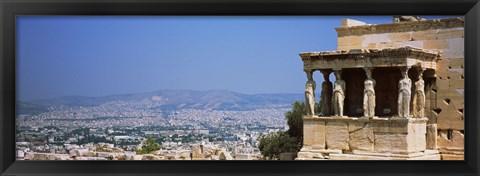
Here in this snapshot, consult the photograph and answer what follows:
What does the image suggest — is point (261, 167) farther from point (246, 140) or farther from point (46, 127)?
point (246, 140)

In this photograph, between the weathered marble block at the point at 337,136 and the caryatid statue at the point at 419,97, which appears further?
the caryatid statue at the point at 419,97

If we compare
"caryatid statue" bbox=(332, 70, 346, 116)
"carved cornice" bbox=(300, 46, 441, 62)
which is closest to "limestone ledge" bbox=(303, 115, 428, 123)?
"caryatid statue" bbox=(332, 70, 346, 116)

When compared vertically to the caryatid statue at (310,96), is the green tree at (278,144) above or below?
below

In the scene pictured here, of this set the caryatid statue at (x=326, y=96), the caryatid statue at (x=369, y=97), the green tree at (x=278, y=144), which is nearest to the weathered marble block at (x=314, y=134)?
the caryatid statue at (x=326, y=96)

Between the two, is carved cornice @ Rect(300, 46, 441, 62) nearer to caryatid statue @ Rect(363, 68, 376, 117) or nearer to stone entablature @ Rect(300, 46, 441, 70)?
stone entablature @ Rect(300, 46, 441, 70)

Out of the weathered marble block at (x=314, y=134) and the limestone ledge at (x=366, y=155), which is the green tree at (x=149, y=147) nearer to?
the limestone ledge at (x=366, y=155)

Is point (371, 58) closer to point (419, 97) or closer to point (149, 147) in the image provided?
point (419, 97)
